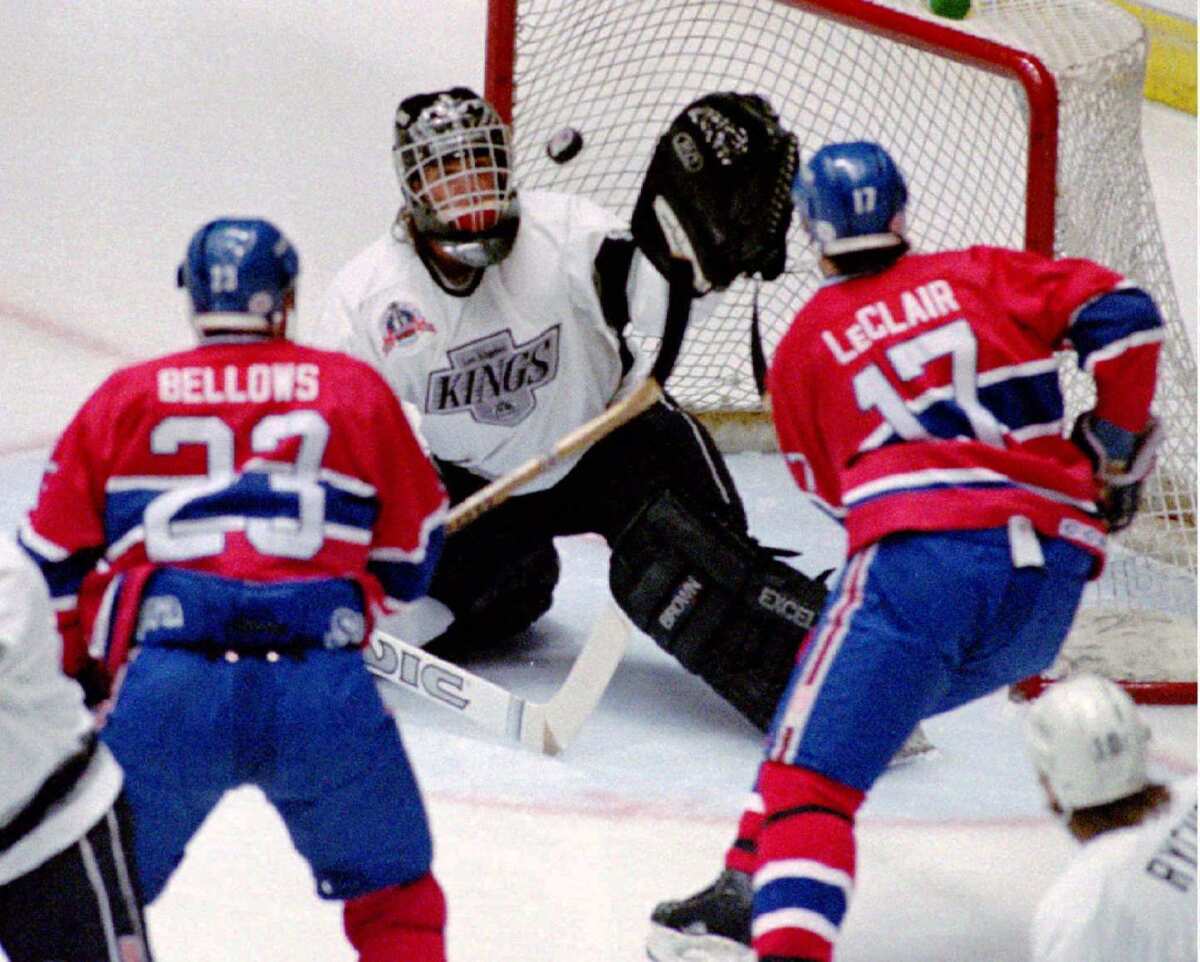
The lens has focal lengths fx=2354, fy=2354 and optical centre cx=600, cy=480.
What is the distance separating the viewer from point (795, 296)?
4629 millimetres

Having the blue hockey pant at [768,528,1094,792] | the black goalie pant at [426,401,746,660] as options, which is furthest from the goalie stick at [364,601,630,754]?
the blue hockey pant at [768,528,1094,792]

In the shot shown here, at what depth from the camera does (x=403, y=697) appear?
3.78 metres

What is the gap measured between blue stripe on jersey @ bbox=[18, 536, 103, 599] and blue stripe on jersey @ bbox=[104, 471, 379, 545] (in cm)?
3

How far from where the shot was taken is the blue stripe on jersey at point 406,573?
2512 millimetres

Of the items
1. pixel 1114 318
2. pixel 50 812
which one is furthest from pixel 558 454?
→ pixel 50 812

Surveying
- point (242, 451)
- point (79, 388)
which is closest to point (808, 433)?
point (242, 451)

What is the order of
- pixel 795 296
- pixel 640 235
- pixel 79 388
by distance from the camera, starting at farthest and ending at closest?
pixel 79 388
pixel 795 296
pixel 640 235

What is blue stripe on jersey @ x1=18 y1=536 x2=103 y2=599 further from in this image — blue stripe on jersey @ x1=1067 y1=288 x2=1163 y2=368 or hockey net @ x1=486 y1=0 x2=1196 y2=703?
hockey net @ x1=486 y1=0 x2=1196 y2=703

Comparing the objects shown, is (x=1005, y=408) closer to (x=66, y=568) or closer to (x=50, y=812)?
(x=66, y=568)

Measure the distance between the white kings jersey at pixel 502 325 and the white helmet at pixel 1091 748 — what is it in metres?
1.66

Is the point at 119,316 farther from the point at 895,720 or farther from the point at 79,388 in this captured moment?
the point at 895,720

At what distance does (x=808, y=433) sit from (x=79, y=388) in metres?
2.91

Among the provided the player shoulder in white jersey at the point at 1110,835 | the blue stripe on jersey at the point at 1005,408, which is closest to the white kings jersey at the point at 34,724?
the player shoulder in white jersey at the point at 1110,835

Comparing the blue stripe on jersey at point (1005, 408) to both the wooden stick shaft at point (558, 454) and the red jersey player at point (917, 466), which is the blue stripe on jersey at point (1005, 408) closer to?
the red jersey player at point (917, 466)
